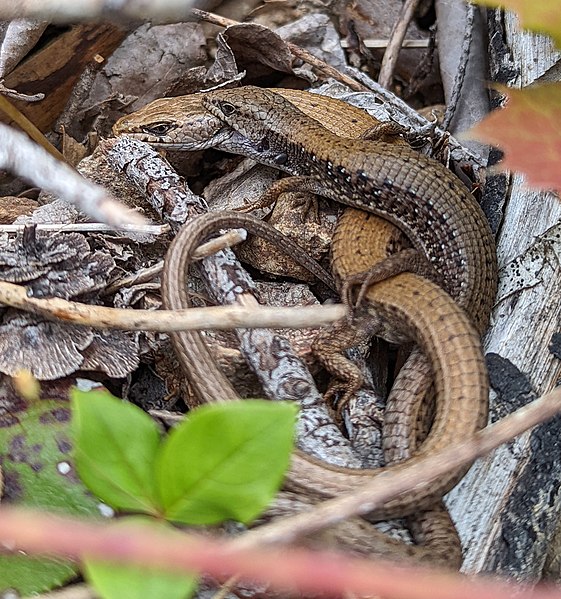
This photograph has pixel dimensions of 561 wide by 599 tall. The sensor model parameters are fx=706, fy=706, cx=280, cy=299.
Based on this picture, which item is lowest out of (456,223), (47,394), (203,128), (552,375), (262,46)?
(47,394)

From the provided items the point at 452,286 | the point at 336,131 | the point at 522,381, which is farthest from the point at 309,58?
the point at 522,381

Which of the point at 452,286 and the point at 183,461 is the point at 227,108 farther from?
the point at 183,461

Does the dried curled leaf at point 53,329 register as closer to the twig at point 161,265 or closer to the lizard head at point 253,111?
the twig at point 161,265

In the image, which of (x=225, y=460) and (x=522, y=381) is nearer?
(x=225, y=460)

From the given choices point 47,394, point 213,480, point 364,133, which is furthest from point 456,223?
point 213,480

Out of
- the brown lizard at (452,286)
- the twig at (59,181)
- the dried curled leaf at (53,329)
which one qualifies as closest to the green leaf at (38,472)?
the dried curled leaf at (53,329)

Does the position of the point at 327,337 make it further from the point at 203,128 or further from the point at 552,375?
the point at 203,128

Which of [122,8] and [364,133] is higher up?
[364,133]
